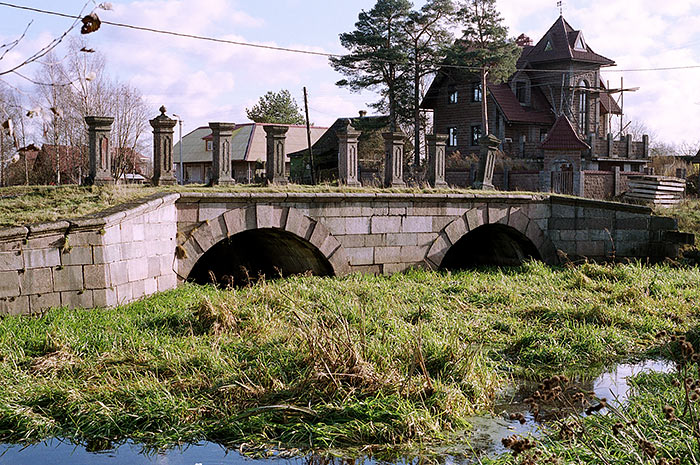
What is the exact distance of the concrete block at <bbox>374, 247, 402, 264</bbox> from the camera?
1352 cm

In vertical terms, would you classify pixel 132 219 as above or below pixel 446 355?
above

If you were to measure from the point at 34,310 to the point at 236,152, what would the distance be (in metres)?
38.9

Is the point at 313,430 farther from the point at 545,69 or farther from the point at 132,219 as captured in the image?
the point at 545,69

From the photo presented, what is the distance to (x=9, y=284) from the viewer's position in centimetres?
843

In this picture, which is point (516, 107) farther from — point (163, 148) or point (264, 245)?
point (163, 148)

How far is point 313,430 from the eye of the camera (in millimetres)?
5938

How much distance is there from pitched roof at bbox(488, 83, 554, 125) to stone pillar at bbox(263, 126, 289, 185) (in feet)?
76.0

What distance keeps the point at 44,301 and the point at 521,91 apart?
3286cm

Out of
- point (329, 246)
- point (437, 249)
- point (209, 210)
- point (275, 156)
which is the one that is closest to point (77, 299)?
point (209, 210)

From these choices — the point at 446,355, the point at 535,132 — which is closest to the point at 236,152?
the point at 535,132

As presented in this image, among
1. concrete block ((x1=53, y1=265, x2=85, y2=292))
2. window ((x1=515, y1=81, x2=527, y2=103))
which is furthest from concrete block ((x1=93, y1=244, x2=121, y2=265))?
window ((x1=515, y1=81, x2=527, y2=103))

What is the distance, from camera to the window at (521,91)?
37.6m

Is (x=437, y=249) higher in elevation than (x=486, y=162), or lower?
lower

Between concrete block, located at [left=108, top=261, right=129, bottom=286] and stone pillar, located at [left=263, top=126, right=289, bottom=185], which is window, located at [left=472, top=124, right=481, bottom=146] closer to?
stone pillar, located at [left=263, top=126, right=289, bottom=185]
